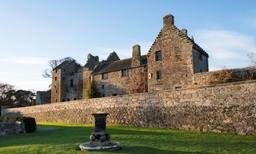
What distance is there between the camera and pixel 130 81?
110ft

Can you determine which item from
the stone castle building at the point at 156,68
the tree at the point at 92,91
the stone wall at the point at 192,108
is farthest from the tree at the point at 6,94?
the stone wall at the point at 192,108

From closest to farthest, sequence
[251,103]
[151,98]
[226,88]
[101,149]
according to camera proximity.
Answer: [101,149]
[251,103]
[226,88]
[151,98]

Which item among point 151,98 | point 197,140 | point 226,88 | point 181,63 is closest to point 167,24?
point 181,63

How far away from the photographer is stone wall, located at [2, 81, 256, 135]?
43.7 ft

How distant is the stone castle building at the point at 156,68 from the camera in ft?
86.3

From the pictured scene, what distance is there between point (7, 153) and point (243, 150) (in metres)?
9.81

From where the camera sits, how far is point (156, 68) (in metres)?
28.9

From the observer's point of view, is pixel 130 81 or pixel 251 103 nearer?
pixel 251 103

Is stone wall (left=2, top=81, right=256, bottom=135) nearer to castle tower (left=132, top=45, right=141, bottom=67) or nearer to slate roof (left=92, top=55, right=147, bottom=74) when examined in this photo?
castle tower (left=132, top=45, right=141, bottom=67)

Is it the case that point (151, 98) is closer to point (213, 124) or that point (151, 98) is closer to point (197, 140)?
point (213, 124)

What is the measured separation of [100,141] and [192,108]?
7260 millimetres

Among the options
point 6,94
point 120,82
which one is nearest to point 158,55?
point 120,82

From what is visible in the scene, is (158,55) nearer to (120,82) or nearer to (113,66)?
(120,82)

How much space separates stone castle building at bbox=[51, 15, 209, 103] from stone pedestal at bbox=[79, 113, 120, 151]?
1574 centimetres
